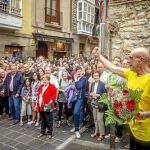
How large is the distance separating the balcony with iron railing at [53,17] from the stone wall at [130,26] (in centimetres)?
1464

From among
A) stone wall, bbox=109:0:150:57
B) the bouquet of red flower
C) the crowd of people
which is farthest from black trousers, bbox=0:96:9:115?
the bouquet of red flower

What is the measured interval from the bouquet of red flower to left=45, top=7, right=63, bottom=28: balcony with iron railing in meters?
18.9

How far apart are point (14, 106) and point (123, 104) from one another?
626 cm

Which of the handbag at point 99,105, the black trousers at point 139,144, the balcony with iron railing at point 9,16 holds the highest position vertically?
the balcony with iron railing at point 9,16

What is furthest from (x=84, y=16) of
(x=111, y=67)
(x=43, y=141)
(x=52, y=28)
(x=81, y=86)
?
(x=111, y=67)

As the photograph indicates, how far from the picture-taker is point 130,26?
7352mm

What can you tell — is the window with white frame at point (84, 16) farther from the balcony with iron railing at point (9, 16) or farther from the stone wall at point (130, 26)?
the stone wall at point (130, 26)

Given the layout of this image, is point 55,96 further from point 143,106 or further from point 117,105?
point 143,106

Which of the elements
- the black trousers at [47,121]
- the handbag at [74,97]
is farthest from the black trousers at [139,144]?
the handbag at [74,97]

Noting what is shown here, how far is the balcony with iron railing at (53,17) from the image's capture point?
72.2ft

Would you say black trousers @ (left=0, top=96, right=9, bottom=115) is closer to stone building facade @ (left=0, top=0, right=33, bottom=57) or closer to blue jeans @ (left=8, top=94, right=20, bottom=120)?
blue jeans @ (left=8, top=94, right=20, bottom=120)

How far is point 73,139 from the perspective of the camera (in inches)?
285

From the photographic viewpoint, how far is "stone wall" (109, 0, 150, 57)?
7125mm

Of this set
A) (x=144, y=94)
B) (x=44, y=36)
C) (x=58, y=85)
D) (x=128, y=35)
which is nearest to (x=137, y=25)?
(x=128, y=35)
